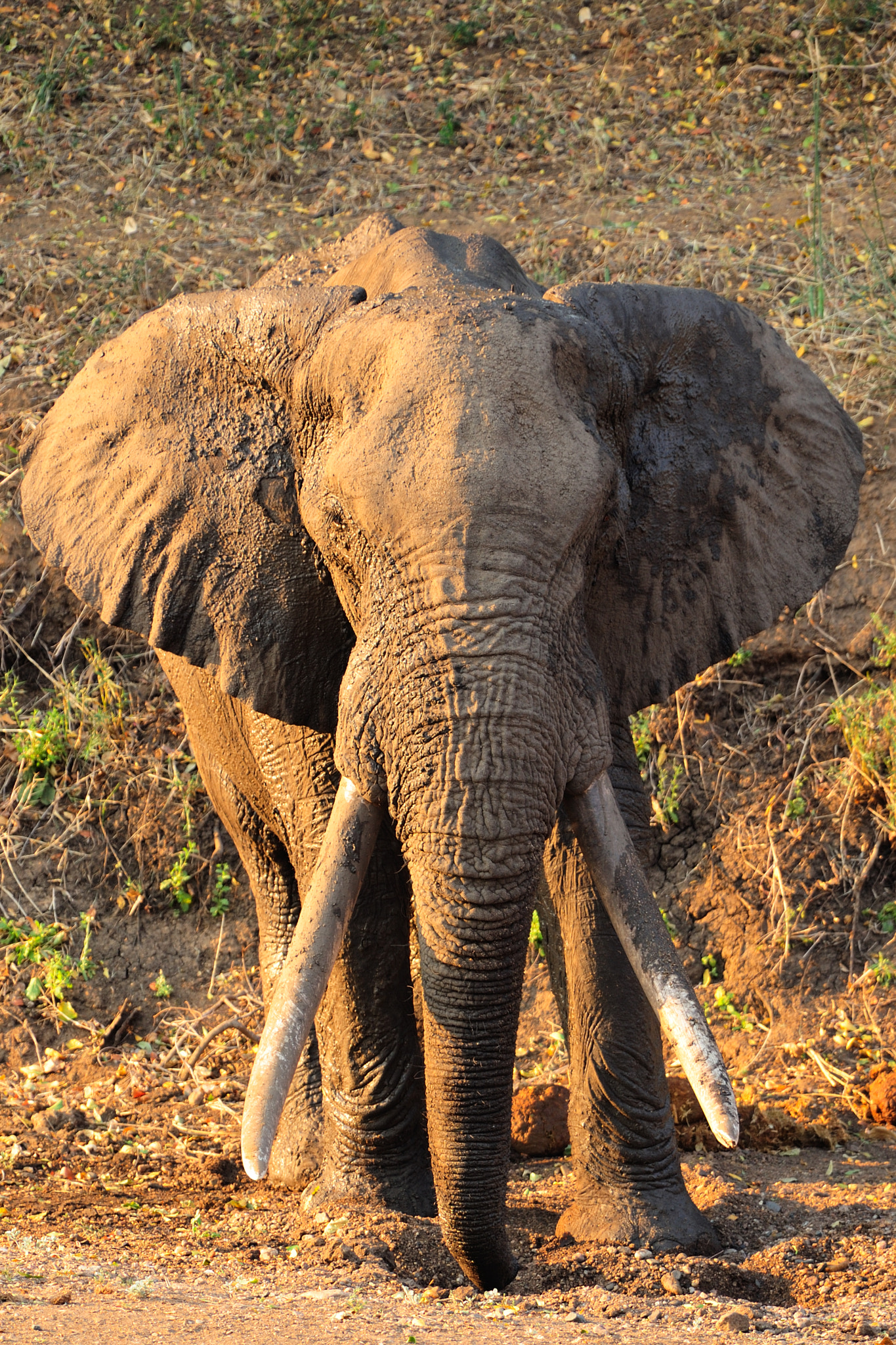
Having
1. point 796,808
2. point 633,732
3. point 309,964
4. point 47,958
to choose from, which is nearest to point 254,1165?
point 309,964

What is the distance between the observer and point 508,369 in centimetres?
389

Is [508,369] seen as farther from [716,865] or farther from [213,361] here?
[716,865]

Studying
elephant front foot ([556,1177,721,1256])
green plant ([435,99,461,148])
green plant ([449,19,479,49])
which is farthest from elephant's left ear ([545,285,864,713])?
green plant ([449,19,479,49])

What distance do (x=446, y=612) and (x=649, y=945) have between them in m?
1.05

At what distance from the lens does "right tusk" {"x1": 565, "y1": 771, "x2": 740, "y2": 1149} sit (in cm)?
374

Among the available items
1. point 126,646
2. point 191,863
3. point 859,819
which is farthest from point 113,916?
point 859,819

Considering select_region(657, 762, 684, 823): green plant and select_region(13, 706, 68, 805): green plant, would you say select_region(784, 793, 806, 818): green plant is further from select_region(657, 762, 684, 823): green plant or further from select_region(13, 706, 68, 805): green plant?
select_region(13, 706, 68, 805): green plant

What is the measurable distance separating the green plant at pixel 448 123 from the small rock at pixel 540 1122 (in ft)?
26.9

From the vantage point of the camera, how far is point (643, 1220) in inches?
192

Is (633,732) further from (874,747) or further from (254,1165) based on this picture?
(254,1165)

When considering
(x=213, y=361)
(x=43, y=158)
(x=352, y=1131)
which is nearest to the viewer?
(x=213, y=361)

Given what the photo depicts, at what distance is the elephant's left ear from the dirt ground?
76.2 inches

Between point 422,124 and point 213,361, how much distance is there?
332 inches

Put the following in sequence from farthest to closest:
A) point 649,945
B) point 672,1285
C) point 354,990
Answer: point 354,990 < point 672,1285 < point 649,945
